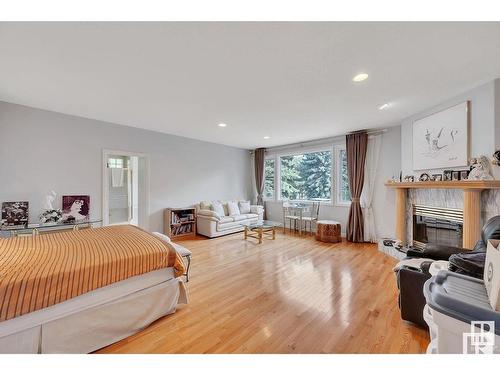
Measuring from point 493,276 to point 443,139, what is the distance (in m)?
2.70

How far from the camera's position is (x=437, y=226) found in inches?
126

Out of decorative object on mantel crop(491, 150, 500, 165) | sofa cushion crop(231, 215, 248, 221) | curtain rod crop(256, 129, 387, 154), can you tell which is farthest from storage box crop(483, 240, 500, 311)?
sofa cushion crop(231, 215, 248, 221)

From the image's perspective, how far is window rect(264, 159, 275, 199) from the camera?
21.5 ft

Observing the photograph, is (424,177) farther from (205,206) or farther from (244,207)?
(205,206)

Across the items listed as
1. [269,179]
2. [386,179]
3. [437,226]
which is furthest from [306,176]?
[437,226]

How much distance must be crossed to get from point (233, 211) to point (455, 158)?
4490 millimetres

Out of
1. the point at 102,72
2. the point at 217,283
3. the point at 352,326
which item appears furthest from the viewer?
the point at 217,283

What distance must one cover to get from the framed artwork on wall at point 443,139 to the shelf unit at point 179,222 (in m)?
4.79

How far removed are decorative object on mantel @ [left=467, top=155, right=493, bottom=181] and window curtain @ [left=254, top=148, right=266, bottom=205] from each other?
474 centimetres

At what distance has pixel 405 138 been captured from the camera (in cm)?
367

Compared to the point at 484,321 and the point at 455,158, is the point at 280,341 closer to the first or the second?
the point at 484,321

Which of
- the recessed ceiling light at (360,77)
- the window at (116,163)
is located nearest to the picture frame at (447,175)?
the recessed ceiling light at (360,77)
